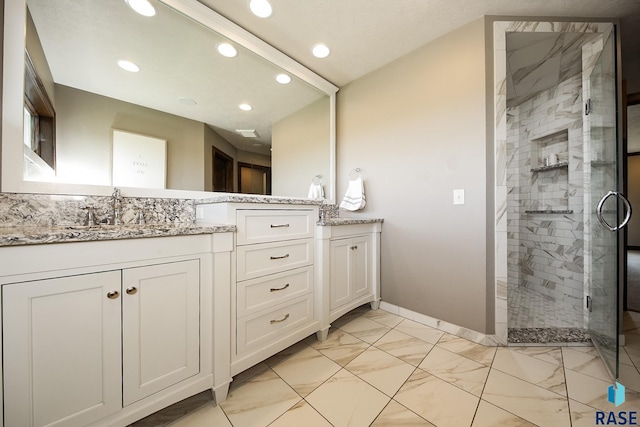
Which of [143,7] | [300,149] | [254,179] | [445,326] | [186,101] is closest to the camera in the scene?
[143,7]

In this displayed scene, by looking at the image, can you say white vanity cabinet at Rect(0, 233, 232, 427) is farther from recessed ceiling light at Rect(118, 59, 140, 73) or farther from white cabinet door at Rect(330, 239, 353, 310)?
recessed ceiling light at Rect(118, 59, 140, 73)

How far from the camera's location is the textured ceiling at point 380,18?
1.48m

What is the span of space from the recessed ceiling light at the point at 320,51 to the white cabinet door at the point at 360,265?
154 centimetres

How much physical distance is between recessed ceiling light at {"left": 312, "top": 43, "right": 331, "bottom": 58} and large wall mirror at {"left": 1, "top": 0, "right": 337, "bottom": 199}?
0.18 metres

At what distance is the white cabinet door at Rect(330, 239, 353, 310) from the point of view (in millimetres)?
1715

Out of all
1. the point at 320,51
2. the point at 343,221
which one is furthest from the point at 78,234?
the point at 320,51

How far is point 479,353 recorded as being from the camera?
57.9 inches

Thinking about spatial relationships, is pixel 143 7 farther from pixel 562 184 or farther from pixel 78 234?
pixel 562 184

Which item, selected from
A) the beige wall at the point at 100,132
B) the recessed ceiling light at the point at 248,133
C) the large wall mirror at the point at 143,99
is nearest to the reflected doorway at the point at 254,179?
the large wall mirror at the point at 143,99

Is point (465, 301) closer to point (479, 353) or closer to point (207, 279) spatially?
point (479, 353)

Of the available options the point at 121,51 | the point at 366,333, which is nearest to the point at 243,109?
the point at 121,51

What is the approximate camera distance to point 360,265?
1.97 m

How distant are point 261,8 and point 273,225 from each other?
141 cm

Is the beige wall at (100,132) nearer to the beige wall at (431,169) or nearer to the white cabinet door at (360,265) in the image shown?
the white cabinet door at (360,265)
